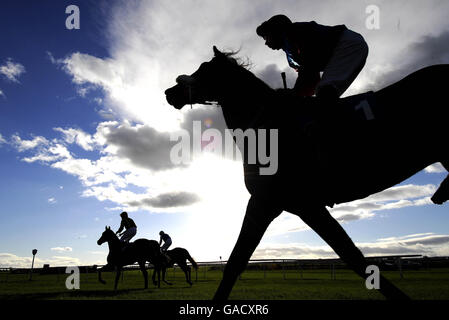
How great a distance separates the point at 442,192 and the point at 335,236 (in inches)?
40.3

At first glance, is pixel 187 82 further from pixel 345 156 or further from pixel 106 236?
pixel 106 236

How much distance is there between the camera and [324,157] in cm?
258

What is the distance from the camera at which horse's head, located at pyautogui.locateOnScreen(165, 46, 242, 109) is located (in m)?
3.54

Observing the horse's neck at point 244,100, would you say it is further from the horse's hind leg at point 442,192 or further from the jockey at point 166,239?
the jockey at point 166,239

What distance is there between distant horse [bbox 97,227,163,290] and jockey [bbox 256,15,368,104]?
39.7 ft

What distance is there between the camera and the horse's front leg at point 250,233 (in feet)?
8.80

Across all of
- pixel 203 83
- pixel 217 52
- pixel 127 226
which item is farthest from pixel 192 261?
pixel 217 52

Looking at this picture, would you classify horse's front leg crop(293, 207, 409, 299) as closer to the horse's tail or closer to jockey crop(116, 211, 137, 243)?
jockey crop(116, 211, 137, 243)

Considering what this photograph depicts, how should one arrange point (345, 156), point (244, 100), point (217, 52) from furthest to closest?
point (217, 52) < point (244, 100) < point (345, 156)

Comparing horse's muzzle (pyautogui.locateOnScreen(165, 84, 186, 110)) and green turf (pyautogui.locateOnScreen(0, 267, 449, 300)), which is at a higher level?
horse's muzzle (pyautogui.locateOnScreen(165, 84, 186, 110))

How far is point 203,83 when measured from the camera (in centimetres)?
361

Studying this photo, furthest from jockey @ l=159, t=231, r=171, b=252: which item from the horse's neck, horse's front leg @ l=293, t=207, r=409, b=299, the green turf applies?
horse's front leg @ l=293, t=207, r=409, b=299
